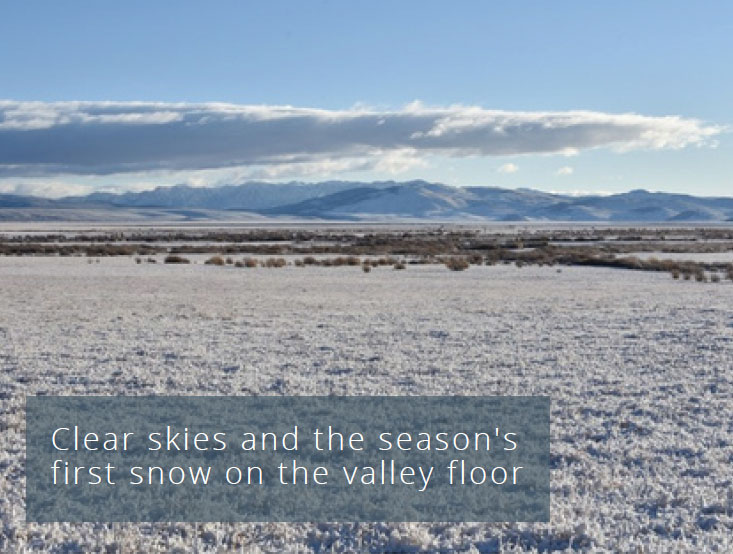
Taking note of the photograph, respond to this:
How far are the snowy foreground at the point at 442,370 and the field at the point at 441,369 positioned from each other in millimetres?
32

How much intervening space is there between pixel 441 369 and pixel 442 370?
0.09m

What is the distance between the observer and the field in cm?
737

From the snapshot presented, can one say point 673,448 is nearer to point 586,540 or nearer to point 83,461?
point 586,540

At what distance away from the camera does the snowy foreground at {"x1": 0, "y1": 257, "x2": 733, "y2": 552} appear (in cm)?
736

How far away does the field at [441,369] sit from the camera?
7.37 m

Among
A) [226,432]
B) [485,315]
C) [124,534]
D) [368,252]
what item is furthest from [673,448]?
[368,252]

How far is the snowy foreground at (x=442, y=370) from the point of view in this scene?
736 cm

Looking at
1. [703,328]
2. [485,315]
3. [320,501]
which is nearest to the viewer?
[320,501]

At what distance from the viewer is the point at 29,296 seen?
29.2m

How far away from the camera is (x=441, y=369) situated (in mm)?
14797

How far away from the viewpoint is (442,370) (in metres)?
14.7

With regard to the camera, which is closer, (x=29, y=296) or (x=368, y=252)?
(x=29, y=296)

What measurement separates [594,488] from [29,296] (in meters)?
23.9

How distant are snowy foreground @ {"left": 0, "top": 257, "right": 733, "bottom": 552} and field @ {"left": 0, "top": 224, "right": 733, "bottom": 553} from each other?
0.03 meters
